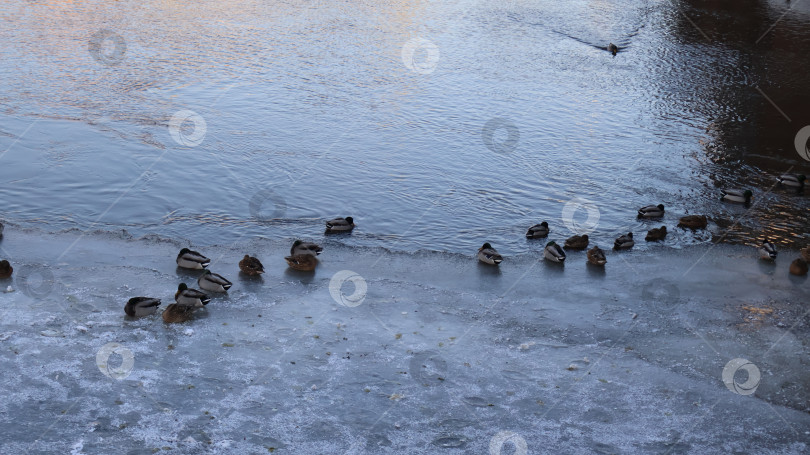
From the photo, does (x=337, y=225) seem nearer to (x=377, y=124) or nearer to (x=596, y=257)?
(x=596, y=257)

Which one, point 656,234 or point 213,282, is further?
point 656,234

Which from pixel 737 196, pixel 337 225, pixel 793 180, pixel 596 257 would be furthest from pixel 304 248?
pixel 793 180

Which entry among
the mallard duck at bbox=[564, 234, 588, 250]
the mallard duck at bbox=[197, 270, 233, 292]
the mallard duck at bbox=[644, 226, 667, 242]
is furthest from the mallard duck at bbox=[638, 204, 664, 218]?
the mallard duck at bbox=[197, 270, 233, 292]

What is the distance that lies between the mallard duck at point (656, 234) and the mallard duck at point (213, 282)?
24.0 ft

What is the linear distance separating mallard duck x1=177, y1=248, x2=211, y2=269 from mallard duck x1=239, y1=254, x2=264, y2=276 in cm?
54

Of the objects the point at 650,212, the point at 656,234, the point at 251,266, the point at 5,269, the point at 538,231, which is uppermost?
the point at 650,212

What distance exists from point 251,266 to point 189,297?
140 centimetres

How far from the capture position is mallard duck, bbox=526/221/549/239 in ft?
45.6

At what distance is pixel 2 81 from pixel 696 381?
56.2 ft

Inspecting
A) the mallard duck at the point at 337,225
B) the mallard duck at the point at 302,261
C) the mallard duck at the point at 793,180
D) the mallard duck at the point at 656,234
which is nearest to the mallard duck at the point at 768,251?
the mallard duck at the point at 656,234

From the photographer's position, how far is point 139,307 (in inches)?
390

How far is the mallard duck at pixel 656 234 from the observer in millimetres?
14102

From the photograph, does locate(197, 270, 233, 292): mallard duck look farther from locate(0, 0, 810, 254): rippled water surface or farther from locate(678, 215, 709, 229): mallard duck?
locate(678, 215, 709, 229): mallard duck

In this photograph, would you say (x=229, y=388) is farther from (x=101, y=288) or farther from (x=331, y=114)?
(x=331, y=114)
